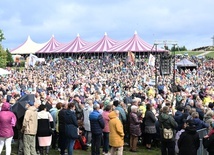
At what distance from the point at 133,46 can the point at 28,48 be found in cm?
2149

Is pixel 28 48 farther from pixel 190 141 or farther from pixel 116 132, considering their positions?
pixel 190 141

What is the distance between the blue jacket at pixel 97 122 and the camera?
921 cm

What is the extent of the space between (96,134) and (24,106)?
69.0 inches

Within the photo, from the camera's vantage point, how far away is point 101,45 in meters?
57.5

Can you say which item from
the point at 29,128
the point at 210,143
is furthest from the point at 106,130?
the point at 210,143

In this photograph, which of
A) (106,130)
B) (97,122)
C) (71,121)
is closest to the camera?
(71,121)

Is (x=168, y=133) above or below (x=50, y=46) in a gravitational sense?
below

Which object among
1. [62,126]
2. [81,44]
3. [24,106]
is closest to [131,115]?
[62,126]

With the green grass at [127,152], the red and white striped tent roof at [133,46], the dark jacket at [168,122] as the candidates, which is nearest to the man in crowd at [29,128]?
the green grass at [127,152]

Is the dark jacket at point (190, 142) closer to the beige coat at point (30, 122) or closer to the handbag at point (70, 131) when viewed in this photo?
the handbag at point (70, 131)

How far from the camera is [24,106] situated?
925 cm

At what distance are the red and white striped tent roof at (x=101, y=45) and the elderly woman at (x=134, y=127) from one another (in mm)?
45101

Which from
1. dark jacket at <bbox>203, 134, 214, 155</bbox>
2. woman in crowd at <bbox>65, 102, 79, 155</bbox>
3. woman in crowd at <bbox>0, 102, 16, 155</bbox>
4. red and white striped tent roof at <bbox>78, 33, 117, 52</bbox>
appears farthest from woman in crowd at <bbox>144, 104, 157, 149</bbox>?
red and white striped tent roof at <bbox>78, 33, 117, 52</bbox>

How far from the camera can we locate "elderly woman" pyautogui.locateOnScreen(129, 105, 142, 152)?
10.3 m
